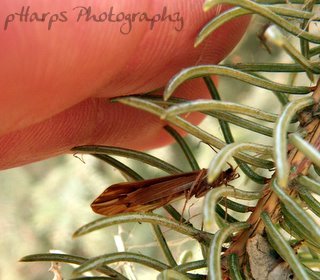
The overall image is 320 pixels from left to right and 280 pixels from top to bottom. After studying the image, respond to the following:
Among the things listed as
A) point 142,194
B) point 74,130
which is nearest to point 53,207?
point 74,130

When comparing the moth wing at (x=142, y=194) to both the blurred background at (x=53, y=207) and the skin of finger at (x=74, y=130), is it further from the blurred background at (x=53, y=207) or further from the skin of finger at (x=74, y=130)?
the blurred background at (x=53, y=207)

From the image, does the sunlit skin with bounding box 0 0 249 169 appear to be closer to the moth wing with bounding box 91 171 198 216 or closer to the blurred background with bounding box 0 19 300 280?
the moth wing with bounding box 91 171 198 216

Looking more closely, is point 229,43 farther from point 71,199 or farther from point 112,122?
point 71,199

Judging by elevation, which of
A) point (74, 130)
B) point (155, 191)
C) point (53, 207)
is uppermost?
point (53, 207)

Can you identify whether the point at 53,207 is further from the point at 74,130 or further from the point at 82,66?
the point at 82,66

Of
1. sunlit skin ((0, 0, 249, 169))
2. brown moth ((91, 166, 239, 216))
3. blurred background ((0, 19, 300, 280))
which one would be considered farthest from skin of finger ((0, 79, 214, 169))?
blurred background ((0, 19, 300, 280))

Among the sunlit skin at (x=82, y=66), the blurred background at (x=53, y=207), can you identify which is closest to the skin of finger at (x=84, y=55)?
the sunlit skin at (x=82, y=66)
